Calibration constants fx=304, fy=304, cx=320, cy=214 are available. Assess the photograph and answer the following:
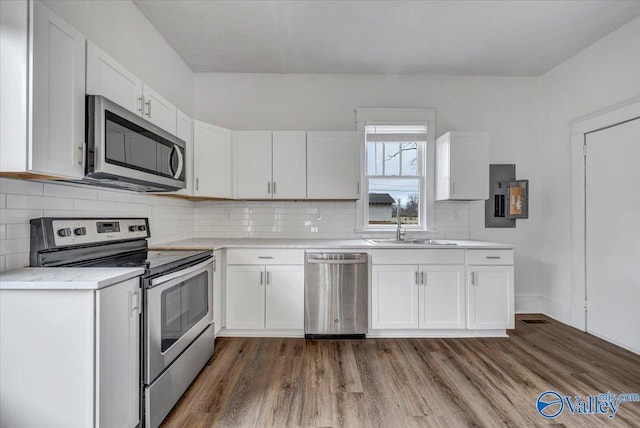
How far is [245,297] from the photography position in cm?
288

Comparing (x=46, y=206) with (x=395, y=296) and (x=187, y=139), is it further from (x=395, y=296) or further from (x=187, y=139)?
(x=395, y=296)

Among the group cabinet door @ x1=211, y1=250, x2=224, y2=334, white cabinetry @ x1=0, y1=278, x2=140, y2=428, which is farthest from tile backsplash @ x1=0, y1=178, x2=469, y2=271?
white cabinetry @ x1=0, y1=278, x2=140, y2=428

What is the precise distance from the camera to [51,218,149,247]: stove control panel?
1674 mm

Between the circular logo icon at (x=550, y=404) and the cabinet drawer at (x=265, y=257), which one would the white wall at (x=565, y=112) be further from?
the cabinet drawer at (x=265, y=257)

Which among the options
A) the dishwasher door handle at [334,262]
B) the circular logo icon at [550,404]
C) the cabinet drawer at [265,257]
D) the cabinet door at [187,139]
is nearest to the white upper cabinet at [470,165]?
the dishwasher door handle at [334,262]

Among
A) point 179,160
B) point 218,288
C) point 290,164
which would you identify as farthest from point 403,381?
point 179,160

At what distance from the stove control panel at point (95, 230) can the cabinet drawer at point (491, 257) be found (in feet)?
9.56

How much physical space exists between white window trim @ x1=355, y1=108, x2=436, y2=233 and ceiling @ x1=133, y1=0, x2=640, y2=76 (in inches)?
18.2

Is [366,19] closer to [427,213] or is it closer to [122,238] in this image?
[427,213]

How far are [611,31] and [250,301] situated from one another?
416cm

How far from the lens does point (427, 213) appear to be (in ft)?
11.8

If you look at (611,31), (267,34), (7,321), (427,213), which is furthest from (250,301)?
(611,31)

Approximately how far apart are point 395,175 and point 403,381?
223cm

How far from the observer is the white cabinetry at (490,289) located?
9.49 feet
